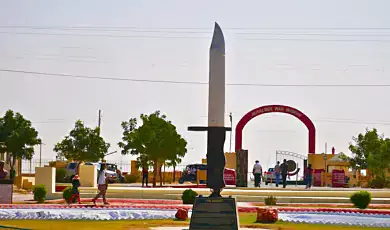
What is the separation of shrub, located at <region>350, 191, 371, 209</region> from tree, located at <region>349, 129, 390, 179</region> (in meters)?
31.6

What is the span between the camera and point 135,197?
1534 inches

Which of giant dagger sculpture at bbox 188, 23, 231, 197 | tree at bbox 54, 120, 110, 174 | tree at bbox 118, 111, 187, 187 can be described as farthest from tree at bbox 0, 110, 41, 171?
giant dagger sculpture at bbox 188, 23, 231, 197

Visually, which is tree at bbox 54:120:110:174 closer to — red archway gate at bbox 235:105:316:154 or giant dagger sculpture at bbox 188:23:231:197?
red archway gate at bbox 235:105:316:154

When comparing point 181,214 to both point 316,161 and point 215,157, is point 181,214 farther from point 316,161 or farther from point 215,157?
point 316,161

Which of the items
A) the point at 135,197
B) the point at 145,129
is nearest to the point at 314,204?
the point at 135,197

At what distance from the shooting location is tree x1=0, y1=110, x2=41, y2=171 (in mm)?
66750

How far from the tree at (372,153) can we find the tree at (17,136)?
25.8 metres

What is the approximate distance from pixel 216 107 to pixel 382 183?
39.3 metres

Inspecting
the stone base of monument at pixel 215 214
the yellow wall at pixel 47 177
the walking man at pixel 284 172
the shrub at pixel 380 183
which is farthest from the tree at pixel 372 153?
the stone base of monument at pixel 215 214

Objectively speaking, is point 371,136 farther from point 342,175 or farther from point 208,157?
point 208,157

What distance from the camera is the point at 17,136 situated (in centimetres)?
6662

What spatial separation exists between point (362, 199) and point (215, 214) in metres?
11.6

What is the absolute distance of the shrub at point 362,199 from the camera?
3241 cm

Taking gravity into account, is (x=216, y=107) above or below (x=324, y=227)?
above
